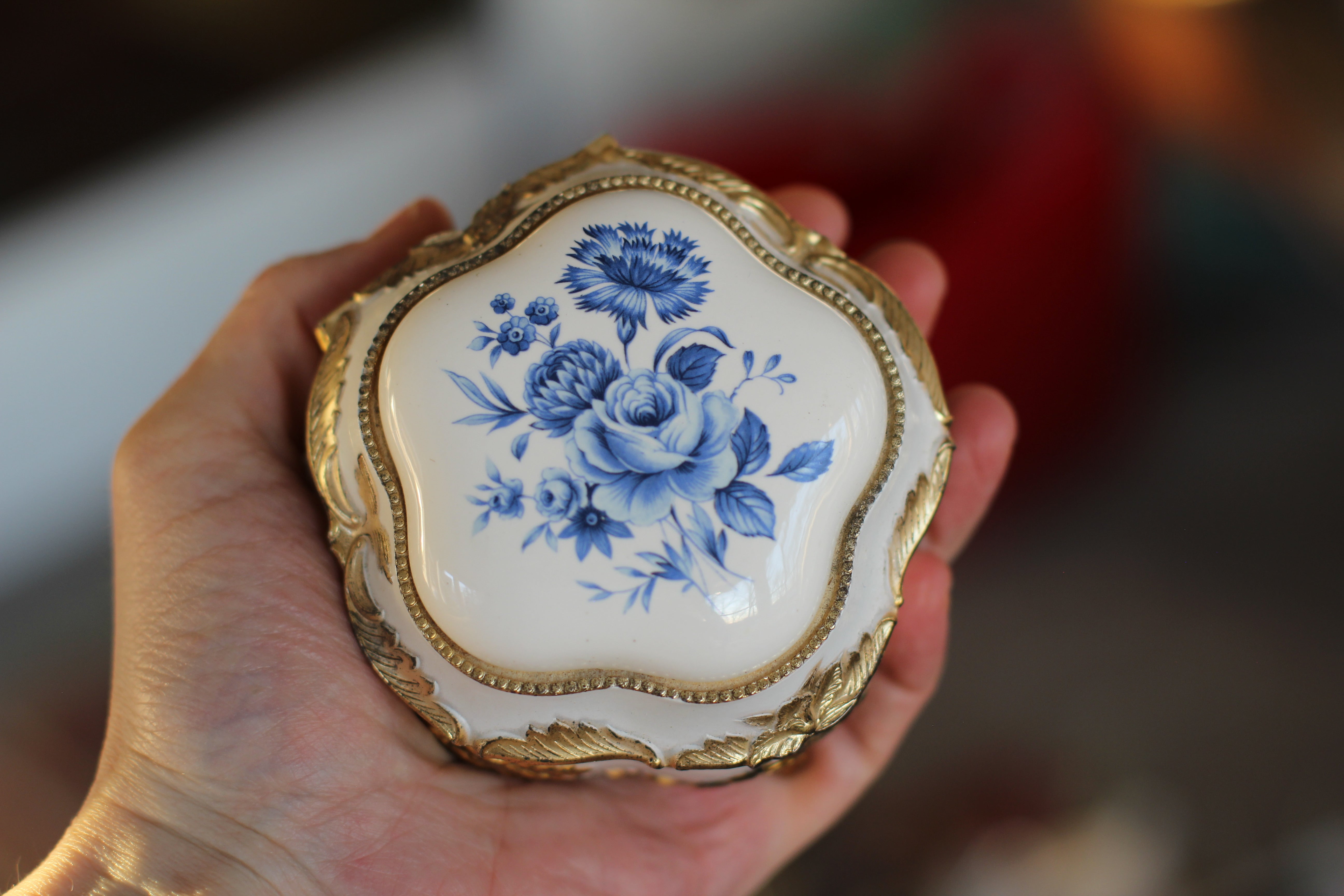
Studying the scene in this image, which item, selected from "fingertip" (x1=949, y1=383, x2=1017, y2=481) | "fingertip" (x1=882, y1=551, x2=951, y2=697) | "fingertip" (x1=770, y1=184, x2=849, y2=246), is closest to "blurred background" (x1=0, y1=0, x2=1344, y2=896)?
"fingertip" (x1=770, y1=184, x2=849, y2=246)

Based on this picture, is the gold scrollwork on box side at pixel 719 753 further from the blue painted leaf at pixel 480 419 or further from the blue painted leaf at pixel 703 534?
the blue painted leaf at pixel 480 419

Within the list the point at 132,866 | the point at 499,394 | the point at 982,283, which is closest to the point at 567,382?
the point at 499,394

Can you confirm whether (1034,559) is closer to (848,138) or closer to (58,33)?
(848,138)

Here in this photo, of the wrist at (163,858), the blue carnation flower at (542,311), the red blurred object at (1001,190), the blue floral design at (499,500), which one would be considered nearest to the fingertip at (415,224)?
the blue carnation flower at (542,311)

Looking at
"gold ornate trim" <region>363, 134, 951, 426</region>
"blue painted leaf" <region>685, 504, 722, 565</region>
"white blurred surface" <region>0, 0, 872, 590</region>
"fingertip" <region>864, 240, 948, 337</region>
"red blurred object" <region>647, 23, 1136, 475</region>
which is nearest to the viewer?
"blue painted leaf" <region>685, 504, 722, 565</region>

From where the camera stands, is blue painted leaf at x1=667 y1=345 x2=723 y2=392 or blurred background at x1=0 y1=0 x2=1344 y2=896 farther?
blurred background at x1=0 y1=0 x2=1344 y2=896

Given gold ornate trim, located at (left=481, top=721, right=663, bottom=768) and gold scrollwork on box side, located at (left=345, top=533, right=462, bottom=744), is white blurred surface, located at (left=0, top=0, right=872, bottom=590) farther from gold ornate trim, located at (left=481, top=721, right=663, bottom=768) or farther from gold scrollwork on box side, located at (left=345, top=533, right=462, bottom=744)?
gold ornate trim, located at (left=481, top=721, right=663, bottom=768)

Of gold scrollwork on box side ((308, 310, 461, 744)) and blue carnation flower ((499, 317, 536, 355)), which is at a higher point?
blue carnation flower ((499, 317, 536, 355))

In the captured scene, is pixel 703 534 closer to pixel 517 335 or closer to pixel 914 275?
pixel 517 335
